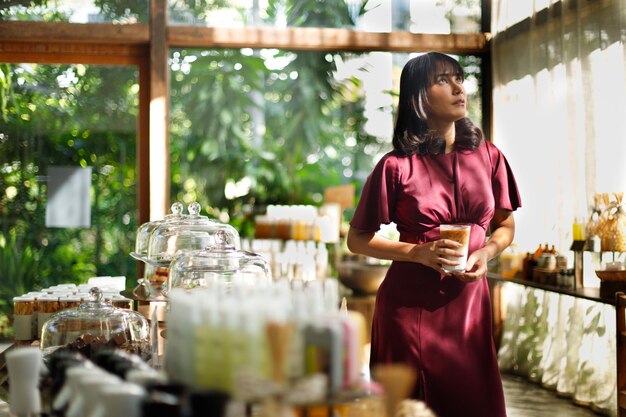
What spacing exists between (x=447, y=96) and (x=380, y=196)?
12.3 inches

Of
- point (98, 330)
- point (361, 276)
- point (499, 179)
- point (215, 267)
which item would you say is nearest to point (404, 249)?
point (499, 179)

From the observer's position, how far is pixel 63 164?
6.24 meters

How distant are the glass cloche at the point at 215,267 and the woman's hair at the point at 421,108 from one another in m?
0.52

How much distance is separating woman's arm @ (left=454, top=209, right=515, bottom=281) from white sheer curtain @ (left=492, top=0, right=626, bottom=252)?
2.43 metres

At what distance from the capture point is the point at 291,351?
3.85 feet

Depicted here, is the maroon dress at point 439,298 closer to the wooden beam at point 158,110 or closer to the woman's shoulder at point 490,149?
the woman's shoulder at point 490,149

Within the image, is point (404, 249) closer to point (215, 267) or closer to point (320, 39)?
point (215, 267)

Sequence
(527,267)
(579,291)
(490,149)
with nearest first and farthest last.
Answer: (490,149)
(579,291)
(527,267)

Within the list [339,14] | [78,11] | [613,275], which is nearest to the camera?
[613,275]

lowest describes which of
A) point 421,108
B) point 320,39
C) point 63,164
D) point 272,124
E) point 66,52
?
point 421,108

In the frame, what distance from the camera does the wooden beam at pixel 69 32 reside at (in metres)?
6.03

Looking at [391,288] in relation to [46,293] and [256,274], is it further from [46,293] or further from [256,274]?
[46,293]

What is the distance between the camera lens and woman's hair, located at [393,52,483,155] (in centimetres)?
241

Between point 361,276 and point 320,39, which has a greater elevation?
point 320,39
